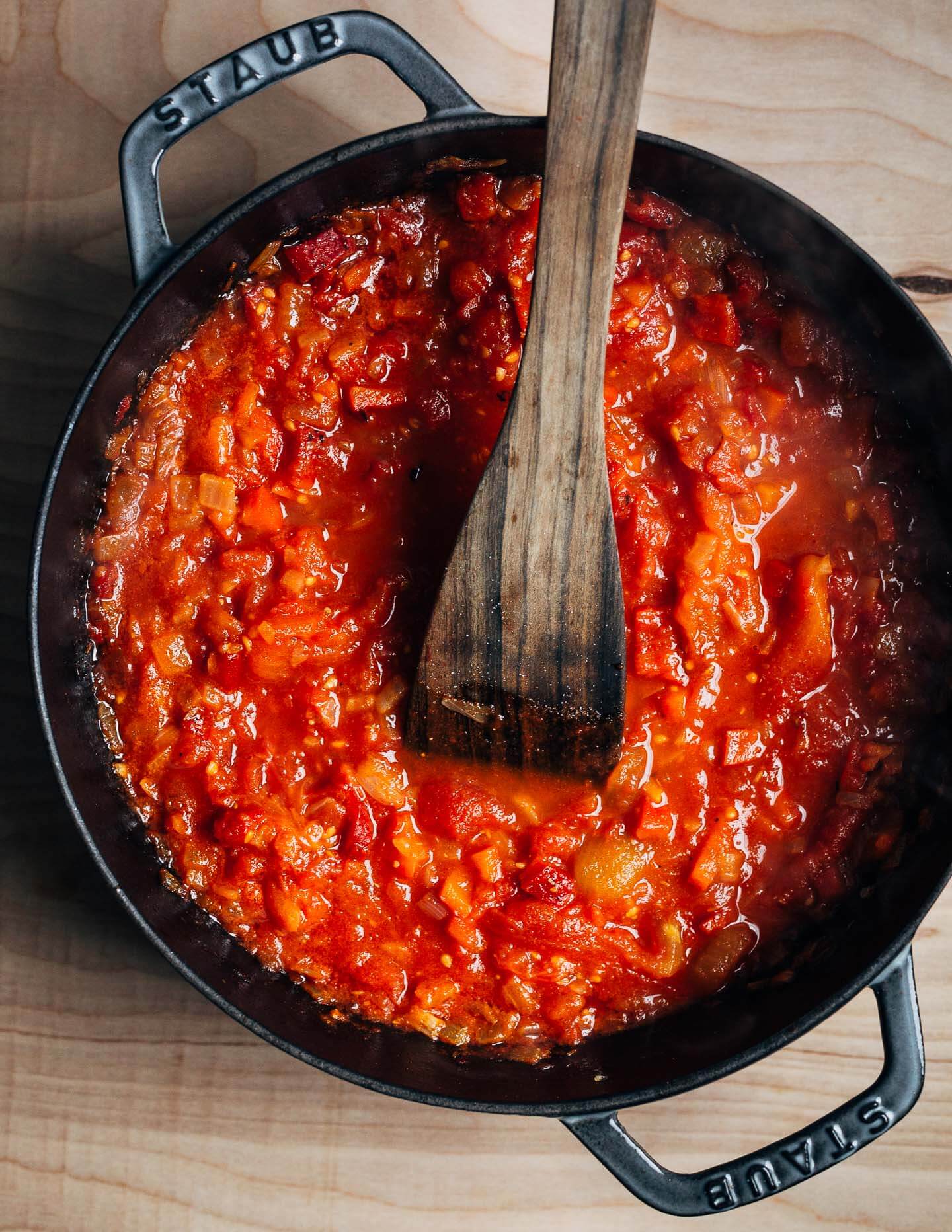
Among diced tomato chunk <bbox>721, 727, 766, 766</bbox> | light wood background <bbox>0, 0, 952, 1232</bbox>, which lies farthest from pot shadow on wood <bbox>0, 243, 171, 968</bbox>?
diced tomato chunk <bbox>721, 727, 766, 766</bbox>

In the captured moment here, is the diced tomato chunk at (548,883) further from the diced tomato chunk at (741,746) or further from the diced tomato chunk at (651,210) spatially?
the diced tomato chunk at (651,210)

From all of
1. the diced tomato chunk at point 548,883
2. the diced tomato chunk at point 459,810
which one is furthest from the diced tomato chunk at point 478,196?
the diced tomato chunk at point 548,883

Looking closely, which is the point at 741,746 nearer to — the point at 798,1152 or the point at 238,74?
the point at 798,1152

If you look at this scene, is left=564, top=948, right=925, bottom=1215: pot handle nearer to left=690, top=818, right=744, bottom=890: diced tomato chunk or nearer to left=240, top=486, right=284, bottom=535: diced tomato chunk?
left=690, top=818, right=744, bottom=890: diced tomato chunk

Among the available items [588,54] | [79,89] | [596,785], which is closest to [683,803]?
[596,785]

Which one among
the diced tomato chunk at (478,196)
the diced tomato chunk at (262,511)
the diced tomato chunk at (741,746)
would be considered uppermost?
the diced tomato chunk at (478,196)

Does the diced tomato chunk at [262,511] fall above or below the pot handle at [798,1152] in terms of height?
above

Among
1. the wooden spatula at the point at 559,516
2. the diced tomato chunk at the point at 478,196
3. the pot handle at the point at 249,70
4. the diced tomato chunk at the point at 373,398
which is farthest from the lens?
the diced tomato chunk at the point at 478,196
